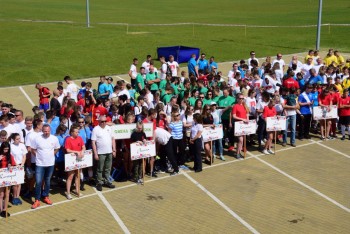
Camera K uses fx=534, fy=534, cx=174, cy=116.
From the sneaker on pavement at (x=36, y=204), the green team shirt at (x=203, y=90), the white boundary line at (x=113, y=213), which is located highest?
the green team shirt at (x=203, y=90)

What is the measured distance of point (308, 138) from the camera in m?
18.2

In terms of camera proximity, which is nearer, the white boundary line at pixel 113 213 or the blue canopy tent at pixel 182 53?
the white boundary line at pixel 113 213

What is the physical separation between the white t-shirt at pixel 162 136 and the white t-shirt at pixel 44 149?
3.14m

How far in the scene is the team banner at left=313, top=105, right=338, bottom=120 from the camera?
57.8ft

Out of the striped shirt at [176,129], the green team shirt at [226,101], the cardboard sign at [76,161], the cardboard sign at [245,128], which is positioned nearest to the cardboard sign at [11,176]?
the cardboard sign at [76,161]

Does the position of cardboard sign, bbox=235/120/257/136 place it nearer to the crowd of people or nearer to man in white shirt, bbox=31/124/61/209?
the crowd of people

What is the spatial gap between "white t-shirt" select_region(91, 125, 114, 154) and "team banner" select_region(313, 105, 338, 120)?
758cm

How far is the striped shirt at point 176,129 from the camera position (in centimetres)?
1462

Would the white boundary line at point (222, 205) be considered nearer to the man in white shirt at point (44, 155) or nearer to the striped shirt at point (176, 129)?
the striped shirt at point (176, 129)

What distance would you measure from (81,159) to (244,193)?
418cm

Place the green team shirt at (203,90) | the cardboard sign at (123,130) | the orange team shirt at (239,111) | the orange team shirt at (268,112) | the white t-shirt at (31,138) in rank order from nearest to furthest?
1. the white t-shirt at (31,138)
2. the cardboard sign at (123,130)
3. the orange team shirt at (239,111)
4. the orange team shirt at (268,112)
5. the green team shirt at (203,90)

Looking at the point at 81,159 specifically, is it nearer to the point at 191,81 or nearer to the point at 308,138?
the point at 191,81

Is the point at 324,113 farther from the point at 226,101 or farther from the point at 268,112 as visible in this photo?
the point at 226,101

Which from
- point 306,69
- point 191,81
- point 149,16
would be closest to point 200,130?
point 191,81
